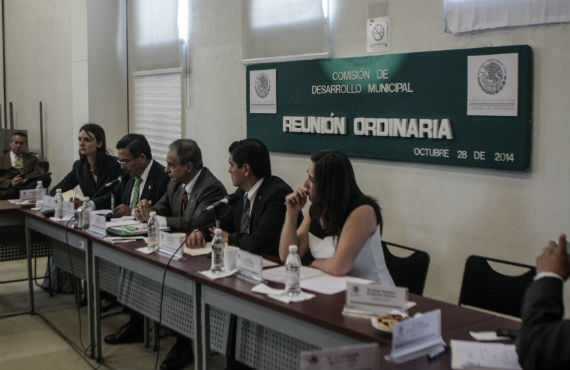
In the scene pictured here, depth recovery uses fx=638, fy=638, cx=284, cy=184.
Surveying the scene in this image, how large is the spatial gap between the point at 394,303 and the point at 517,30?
1839mm

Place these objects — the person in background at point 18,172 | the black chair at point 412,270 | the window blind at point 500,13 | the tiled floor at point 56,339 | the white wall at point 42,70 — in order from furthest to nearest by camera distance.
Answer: the white wall at point 42,70 → the person in background at point 18,172 → the tiled floor at point 56,339 → the window blind at point 500,13 → the black chair at point 412,270

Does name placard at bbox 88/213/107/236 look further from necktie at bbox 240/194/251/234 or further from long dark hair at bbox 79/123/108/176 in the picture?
long dark hair at bbox 79/123/108/176

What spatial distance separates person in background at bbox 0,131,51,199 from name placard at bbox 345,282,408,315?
5049 mm

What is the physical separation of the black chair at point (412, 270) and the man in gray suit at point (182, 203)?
3.60ft

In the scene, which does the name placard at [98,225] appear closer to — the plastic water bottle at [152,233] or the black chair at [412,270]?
the plastic water bottle at [152,233]

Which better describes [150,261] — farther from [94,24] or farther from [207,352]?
[94,24]

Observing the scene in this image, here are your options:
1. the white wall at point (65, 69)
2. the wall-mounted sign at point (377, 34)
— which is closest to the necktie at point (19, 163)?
the white wall at point (65, 69)

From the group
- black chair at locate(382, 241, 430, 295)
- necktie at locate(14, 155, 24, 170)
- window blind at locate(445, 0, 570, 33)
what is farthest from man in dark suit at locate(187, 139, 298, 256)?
necktie at locate(14, 155, 24, 170)

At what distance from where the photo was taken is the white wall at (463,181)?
315 cm

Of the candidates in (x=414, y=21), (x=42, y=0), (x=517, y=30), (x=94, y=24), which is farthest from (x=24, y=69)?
(x=517, y=30)

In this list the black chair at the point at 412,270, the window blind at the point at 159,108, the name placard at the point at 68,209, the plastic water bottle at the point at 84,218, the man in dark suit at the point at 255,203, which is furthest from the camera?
the window blind at the point at 159,108

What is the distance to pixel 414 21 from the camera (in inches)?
148

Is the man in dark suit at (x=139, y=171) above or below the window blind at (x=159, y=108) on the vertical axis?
below

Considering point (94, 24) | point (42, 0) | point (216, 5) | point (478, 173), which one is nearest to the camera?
point (478, 173)
